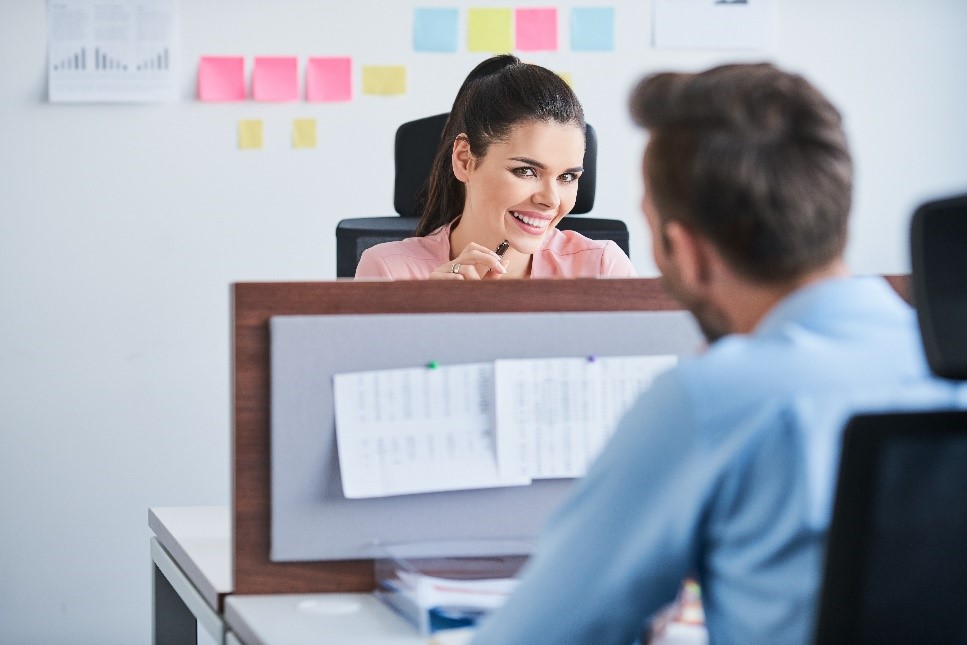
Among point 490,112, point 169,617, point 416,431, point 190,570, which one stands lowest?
point 169,617

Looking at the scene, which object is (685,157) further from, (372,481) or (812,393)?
(372,481)

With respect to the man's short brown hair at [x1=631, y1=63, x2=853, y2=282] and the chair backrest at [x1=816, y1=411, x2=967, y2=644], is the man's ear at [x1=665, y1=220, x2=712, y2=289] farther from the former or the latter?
the chair backrest at [x1=816, y1=411, x2=967, y2=644]

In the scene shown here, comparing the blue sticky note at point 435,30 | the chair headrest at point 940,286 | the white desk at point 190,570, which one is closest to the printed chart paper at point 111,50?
the blue sticky note at point 435,30

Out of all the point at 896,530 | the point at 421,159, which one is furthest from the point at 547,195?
the point at 896,530

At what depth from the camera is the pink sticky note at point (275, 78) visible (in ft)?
9.41

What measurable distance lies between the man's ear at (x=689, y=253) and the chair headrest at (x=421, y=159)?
1.41m

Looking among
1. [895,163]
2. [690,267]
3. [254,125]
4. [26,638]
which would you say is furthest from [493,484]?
[895,163]

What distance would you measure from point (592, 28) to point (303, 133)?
0.77 metres

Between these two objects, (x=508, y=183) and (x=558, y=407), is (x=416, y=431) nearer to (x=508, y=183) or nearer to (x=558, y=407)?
(x=558, y=407)

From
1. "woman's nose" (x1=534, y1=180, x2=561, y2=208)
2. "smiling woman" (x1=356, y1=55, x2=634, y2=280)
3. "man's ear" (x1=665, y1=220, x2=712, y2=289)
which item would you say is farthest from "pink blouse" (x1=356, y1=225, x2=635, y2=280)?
"man's ear" (x1=665, y1=220, x2=712, y2=289)

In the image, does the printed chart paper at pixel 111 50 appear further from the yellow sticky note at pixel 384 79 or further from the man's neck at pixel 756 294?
the man's neck at pixel 756 294

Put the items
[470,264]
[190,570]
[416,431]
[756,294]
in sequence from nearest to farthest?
1. [756,294]
2. [416,431]
3. [190,570]
4. [470,264]

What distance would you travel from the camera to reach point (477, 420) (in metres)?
1.27

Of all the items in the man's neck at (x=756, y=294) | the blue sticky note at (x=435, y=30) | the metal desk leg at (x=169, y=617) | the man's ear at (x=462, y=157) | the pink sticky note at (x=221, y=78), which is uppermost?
the blue sticky note at (x=435, y=30)
